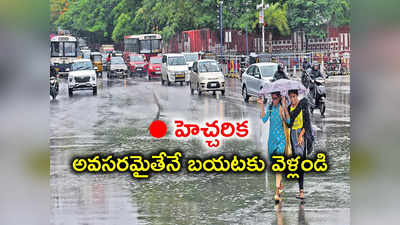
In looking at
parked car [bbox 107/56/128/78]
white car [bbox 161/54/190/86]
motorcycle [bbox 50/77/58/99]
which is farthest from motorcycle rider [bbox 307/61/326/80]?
motorcycle [bbox 50/77/58/99]

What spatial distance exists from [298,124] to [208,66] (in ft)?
14.7

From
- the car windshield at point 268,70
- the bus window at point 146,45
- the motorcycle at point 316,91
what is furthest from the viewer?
the motorcycle at point 316,91

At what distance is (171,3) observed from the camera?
44.3 ft

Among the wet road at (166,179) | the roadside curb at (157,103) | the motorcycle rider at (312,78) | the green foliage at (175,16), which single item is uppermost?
the green foliage at (175,16)

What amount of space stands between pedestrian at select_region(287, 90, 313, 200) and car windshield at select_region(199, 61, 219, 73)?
3.91 metres

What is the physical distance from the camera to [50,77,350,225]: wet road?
32.8 ft

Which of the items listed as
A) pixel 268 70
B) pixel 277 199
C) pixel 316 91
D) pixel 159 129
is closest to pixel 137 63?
pixel 159 129

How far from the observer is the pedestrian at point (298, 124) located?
10.3m

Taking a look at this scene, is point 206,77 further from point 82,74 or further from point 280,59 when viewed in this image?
point 82,74

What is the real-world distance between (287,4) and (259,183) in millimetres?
3840

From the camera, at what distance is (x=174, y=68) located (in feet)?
55.8

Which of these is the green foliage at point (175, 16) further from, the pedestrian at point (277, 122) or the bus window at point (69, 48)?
the pedestrian at point (277, 122)

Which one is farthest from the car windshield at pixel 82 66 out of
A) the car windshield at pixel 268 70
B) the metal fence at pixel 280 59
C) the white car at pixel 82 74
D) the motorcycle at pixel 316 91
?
the motorcycle at pixel 316 91
